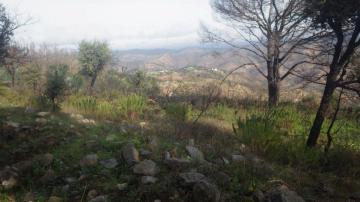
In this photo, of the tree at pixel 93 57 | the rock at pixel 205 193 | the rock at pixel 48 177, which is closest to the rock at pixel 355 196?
the rock at pixel 205 193

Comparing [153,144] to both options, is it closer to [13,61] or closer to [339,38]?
[339,38]

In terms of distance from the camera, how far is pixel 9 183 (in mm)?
4941

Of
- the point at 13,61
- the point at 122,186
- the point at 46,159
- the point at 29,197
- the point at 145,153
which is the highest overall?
the point at 13,61

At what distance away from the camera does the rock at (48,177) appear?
499 centimetres

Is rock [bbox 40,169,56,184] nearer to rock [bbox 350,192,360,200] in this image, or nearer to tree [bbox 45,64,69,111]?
tree [bbox 45,64,69,111]

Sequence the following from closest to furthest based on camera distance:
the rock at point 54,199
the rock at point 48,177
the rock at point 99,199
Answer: the rock at point 99,199 < the rock at point 54,199 < the rock at point 48,177

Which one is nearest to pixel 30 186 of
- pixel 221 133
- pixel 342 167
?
pixel 221 133

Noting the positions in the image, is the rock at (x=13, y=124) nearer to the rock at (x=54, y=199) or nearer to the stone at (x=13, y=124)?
the stone at (x=13, y=124)

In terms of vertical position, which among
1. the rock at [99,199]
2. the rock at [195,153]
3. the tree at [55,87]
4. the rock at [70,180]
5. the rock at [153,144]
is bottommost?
the rock at [99,199]

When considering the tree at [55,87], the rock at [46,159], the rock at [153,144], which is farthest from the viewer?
the tree at [55,87]

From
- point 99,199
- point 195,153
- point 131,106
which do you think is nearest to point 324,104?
point 195,153

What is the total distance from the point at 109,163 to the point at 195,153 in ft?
4.52

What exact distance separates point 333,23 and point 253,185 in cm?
422

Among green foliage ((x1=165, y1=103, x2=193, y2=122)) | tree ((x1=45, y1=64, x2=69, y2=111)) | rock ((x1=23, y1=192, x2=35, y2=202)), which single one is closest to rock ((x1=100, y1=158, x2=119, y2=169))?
rock ((x1=23, y1=192, x2=35, y2=202))
